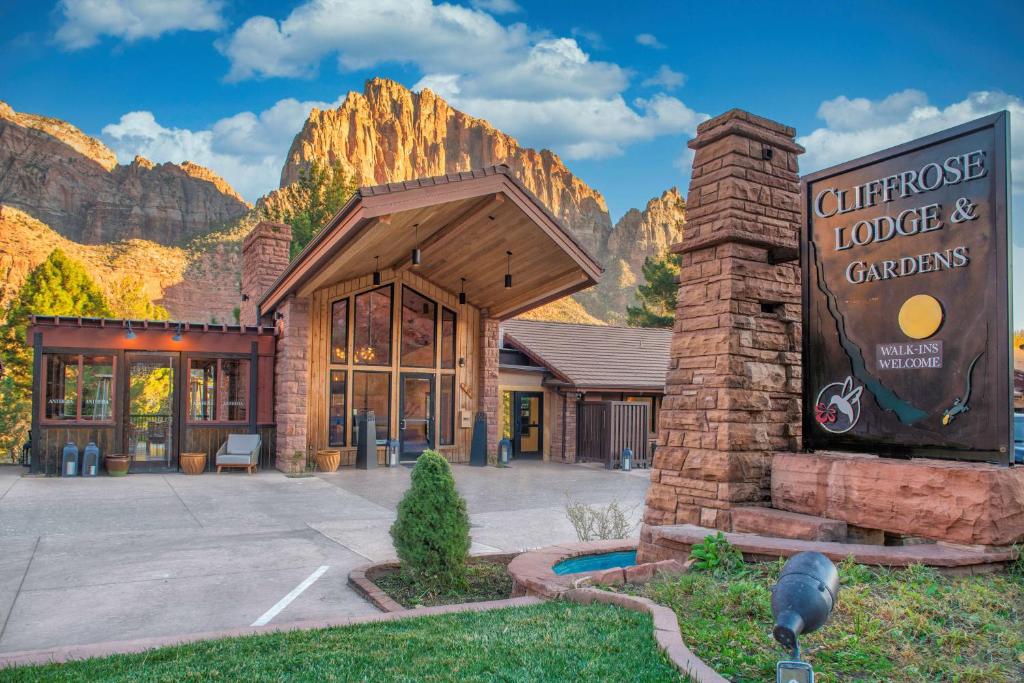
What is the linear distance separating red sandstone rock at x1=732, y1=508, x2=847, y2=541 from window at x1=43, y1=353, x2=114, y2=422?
1270 cm

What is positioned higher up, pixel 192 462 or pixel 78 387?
pixel 78 387

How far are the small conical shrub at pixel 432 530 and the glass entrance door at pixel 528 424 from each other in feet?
44.2

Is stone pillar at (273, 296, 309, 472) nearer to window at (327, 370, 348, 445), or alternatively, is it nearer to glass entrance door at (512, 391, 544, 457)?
window at (327, 370, 348, 445)

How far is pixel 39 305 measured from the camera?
79.0 feet

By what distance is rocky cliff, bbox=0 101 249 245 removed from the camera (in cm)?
6706

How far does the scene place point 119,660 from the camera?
11.3 feet

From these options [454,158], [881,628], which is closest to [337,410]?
[881,628]

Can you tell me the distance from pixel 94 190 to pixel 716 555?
81255mm

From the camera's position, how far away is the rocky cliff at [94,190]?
67.1 m

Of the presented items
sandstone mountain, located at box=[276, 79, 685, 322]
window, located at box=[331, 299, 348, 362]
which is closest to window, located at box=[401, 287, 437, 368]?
window, located at box=[331, 299, 348, 362]

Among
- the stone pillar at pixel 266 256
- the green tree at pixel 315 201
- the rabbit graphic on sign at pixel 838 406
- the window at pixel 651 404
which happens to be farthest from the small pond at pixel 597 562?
the green tree at pixel 315 201

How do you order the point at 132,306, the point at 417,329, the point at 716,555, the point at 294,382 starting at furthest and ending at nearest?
the point at 132,306
the point at 417,329
the point at 294,382
the point at 716,555

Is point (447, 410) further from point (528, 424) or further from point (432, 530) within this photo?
point (432, 530)

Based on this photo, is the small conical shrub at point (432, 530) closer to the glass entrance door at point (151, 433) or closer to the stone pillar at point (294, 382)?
the stone pillar at point (294, 382)
